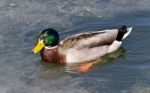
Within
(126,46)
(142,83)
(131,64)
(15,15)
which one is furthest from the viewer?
(15,15)

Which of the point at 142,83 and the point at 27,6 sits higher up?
the point at 27,6

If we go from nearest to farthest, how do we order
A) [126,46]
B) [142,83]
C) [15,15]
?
[142,83]
[126,46]
[15,15]

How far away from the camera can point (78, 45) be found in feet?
32.7

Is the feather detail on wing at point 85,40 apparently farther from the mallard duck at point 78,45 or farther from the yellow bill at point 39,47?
the yellow bill at point 39,47

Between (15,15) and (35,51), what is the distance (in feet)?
6.10

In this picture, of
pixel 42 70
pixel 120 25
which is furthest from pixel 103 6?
pixel 42 70

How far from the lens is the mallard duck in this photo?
997 cm

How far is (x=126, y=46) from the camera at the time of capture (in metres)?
10.4

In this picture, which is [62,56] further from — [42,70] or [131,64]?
[131,64]

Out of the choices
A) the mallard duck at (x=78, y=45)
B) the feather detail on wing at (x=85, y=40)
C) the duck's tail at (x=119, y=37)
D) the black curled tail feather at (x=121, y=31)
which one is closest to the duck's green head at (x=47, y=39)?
the mallard duck at (x=78, y=45)

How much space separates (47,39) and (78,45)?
61cm

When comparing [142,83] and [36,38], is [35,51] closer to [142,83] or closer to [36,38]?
[36,38]

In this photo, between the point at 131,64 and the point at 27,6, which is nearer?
the point at 131,64

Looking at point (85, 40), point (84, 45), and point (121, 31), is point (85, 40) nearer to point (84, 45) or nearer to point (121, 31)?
point (84, 45)
